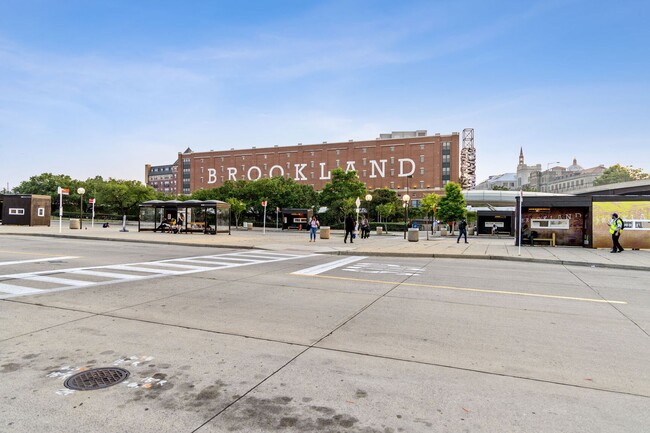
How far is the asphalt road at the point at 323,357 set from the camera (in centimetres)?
305

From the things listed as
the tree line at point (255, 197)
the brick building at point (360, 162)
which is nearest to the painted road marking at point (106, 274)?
the tree line at point (255, 197)

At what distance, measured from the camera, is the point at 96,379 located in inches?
144

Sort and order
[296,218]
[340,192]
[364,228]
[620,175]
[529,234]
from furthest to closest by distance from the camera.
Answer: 1. [620,175]
2. [340,192]
3. [296,218]
4. [364,228]
5. [529,234]

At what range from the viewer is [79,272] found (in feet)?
33.4

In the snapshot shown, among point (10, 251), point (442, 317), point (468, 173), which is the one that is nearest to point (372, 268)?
point (442, 317)

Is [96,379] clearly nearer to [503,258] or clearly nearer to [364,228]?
[503,258]

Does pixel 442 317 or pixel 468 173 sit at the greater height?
pixel 468 173

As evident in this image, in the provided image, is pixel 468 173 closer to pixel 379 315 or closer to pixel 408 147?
pixel 408 147

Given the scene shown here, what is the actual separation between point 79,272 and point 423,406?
33.4 ft

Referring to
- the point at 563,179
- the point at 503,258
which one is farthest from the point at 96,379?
the point at 563,179

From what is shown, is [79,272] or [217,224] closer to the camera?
[79,272]

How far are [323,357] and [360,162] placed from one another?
96.2 metres

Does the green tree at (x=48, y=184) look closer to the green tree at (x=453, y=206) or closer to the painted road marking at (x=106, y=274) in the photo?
the green tree at (x=453, y=206)

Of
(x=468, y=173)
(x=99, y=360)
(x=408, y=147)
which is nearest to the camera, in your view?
(x=99, y=360)
